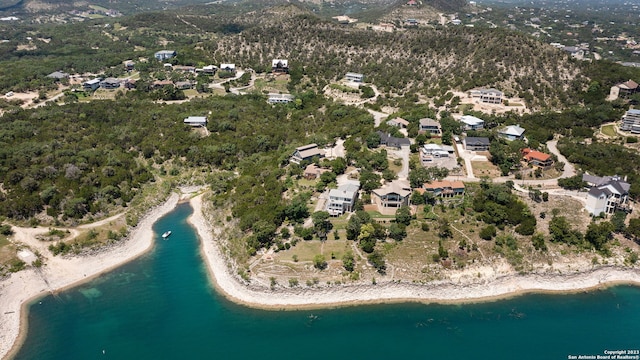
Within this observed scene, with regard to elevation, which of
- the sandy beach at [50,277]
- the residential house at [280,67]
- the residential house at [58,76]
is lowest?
the sandy beach at [50,277]

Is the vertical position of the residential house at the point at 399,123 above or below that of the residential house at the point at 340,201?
above

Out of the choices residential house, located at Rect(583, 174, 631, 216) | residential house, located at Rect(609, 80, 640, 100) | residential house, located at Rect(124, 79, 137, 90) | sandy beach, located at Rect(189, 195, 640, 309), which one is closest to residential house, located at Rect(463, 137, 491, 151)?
residential house, located at Rect(583, 174, 631, 216)

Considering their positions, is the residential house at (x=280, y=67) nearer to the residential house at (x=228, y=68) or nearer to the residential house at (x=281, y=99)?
the residential house at (x=228, y=68)

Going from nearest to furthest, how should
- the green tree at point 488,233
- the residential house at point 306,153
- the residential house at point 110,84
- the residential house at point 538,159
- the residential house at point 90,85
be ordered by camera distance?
the green tree at point 488,233 → the residential house at point 538,159 → the residential house at point 306,153 → the residential house at point 90,85 → the residential house at point 110,84

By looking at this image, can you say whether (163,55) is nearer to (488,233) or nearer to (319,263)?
(319,263)

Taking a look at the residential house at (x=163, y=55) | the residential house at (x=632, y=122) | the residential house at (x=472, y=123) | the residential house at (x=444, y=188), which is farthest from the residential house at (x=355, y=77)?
the residential house at (x=444, y=188)

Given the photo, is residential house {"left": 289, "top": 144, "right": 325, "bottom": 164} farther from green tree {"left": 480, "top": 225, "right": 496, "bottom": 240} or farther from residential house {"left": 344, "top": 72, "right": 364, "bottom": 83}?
residential house {"left": 344, "top": 72, "right": 364, "bottom": 83}

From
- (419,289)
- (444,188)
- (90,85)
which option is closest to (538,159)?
(444,188)

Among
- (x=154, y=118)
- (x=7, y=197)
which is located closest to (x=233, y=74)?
(x=154, y=118)
